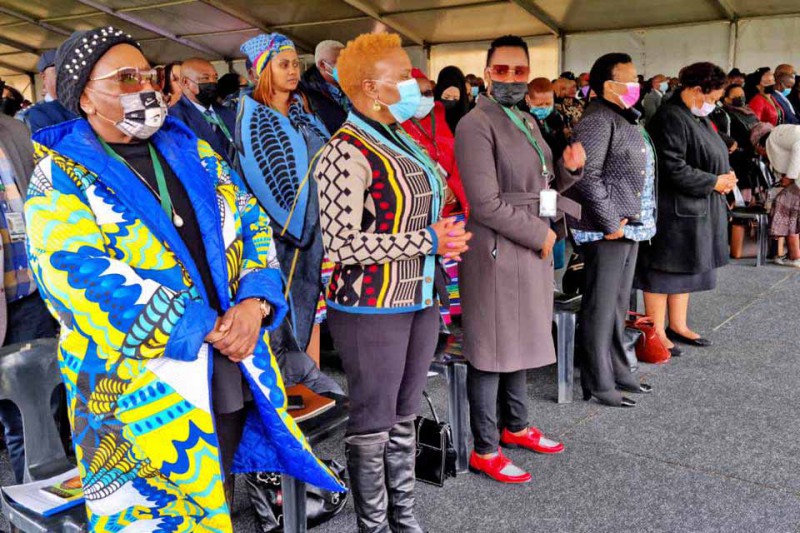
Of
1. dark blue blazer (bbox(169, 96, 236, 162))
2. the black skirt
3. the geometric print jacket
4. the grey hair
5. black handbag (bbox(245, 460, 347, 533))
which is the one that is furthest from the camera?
the black skirt

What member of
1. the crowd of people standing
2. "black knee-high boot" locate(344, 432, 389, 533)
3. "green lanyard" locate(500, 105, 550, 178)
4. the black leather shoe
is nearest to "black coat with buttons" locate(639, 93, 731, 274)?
the crowd of people standing

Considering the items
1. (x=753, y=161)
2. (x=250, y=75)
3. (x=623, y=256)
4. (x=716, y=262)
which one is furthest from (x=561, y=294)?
(x=753, y=161)

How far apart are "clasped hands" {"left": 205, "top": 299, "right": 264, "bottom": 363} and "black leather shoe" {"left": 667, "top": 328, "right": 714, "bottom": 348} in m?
3.46

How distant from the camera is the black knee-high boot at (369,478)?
80.2 inches

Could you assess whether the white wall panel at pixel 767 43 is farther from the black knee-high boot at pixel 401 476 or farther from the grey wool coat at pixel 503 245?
the black knee-high boot at pixel 401 476

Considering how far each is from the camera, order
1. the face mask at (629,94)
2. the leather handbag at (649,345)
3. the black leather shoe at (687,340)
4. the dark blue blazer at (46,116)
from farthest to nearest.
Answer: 1. the black leather shoe at (687,340)
2. the leather handbag at (649,345)
3. the face mask at (629,94)
4. the dark blue blazer at (46,116)

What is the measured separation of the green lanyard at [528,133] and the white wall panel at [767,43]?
949 centimetres

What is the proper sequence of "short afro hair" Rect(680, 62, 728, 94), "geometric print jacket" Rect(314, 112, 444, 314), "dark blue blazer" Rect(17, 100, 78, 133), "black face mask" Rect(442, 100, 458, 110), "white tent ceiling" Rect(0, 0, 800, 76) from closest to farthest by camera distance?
1. "geometric print jacket" Rect(314, 112, 444, 314)
2. "dark blue blazer" Rect(17, 100, 78, 133)
3. "short afro hair" Rect(680, 62, 728, 94)
4. "black face mask" Rect(442, 100, 458, 110)
5. "white tent ceiling" Rect(0, 0, 800, 76)

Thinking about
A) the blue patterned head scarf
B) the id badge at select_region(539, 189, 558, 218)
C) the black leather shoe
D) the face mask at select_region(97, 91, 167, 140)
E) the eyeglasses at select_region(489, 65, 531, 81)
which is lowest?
the black leather shoe

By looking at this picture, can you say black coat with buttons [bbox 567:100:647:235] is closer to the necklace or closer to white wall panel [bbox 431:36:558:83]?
the necklace

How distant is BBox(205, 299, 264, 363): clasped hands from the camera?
4.91 feet

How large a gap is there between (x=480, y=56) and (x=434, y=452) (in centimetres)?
1078

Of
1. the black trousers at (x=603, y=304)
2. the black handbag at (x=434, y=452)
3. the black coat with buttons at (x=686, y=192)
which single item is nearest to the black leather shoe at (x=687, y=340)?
the black coat with buttons at (x=686, y=192)

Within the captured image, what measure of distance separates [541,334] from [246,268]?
4.58 feet
